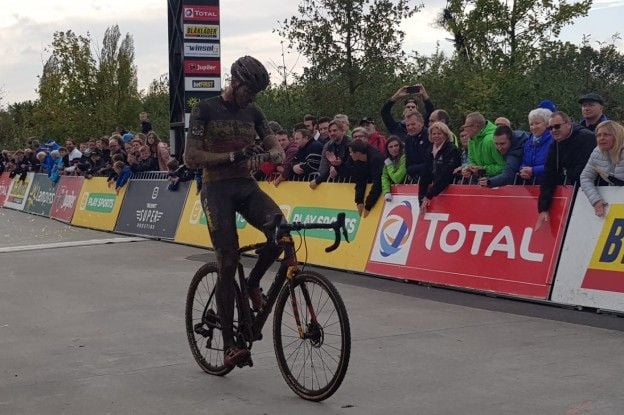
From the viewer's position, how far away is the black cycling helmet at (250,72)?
613 cm

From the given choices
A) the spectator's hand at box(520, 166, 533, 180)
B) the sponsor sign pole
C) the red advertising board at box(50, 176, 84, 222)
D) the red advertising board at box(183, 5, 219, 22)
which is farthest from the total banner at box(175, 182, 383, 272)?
the red advertising board at box(50, 176, 84, 222)

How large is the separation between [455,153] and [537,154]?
107cm

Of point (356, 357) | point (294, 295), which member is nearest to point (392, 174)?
point (356, 357)

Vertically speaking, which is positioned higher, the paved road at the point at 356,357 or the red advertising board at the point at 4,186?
the paved road at the point at 356,357

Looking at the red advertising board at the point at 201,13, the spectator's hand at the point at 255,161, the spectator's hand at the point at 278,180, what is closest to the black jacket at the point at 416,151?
the spectator's hand at the point at 278,180

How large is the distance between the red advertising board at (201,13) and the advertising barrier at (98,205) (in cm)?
403

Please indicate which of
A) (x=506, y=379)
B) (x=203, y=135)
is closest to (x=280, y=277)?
(x=203, y=135)

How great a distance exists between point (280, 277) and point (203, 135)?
1161 millimetres

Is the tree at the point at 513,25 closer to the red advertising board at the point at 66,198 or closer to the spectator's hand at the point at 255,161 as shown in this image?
the red advertising board at the point at 66,198

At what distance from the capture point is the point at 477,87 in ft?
110

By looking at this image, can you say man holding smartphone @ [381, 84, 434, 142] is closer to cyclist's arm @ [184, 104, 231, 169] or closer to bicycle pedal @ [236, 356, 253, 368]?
cyclist's arm @ [184, 104, 231, 169]

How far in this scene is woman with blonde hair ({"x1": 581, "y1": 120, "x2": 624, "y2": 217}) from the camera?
353 inches

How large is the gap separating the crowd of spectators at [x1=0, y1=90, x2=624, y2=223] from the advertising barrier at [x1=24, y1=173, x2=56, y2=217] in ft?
31.8

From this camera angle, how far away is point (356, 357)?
7.01m
